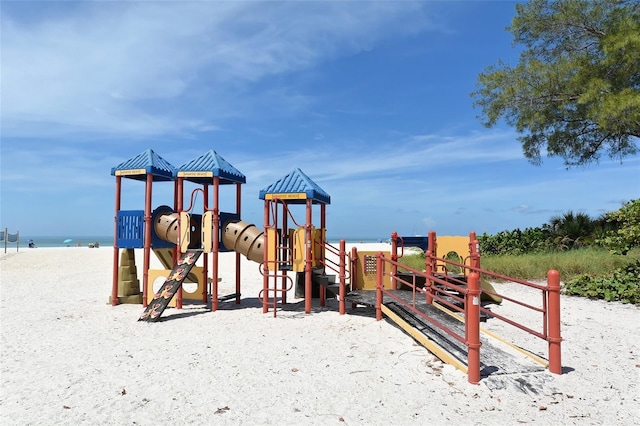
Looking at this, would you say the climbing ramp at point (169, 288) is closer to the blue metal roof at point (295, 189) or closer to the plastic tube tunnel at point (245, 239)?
the plastic tube tunnel at point (245, 239)

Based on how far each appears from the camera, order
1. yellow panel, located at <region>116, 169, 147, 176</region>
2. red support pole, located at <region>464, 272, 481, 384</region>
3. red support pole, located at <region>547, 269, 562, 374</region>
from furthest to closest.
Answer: yellow panel, located at <region>116, 169, 147, 176</region>
red support pole, located at <region>547, 269, 562, 374</region>
red support pole, located at <region>464, 272, 481, 384</region>

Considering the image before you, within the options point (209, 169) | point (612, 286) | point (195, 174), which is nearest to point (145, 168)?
point (195, 174)

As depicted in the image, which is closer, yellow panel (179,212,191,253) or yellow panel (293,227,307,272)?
yellow panel (293,227,307,272)

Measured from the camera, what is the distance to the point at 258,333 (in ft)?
25.6

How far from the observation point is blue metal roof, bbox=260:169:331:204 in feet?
31.2

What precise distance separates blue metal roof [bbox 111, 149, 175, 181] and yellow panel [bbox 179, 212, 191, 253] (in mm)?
1207

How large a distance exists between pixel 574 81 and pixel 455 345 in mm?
13810

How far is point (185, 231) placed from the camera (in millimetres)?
10602

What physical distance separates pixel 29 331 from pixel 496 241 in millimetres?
16269

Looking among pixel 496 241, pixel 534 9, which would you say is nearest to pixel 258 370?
pixel 496 241

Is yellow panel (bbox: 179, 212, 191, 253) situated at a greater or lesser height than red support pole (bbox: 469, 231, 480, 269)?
greater

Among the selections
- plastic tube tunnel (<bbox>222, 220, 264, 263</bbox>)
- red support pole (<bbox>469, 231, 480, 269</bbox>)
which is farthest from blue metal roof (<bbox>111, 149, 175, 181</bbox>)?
red support pole (<bbox>469, 231, 480, 269</bbox>)

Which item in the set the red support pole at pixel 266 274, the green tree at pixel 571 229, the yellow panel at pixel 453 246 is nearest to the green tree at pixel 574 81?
the green tree at pixel 571 229

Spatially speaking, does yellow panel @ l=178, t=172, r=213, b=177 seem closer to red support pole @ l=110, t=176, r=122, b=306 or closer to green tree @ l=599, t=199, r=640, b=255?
red support pole @ l=110, t=176, r=122, b=306
